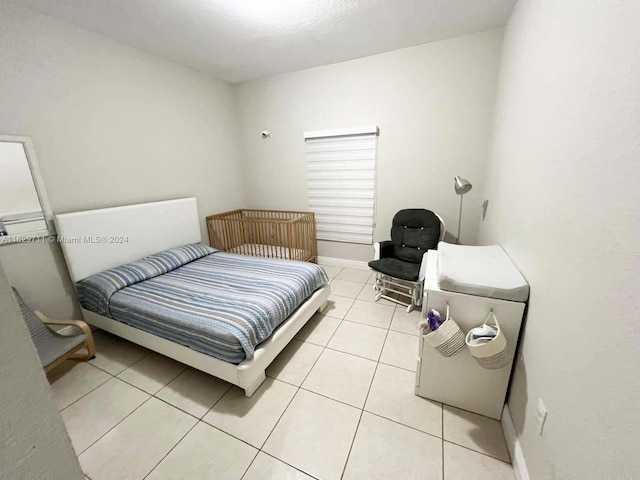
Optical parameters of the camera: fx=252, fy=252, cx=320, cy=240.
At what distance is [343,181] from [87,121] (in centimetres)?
271

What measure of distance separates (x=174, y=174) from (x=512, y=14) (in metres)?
Answer: 3.69

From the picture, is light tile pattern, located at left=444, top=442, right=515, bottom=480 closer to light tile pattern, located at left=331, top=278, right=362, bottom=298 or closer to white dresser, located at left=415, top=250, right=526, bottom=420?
white dresser, located at left=415, top=250, right=526, bottom=420

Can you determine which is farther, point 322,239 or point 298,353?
point 322,239

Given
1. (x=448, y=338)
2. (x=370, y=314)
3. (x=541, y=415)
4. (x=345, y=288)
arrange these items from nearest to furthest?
(x=541, y=415) < (x=448, y=338) < (x=370, y=314) < (x=345, y=288)

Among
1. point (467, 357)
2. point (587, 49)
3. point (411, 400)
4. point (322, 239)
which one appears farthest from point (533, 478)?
point (322, 239)

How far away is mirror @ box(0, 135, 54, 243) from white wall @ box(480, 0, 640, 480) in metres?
3.38

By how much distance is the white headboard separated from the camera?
217 cm

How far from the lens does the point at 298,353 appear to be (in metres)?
2.09

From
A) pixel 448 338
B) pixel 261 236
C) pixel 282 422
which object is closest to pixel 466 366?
pixel 448 338

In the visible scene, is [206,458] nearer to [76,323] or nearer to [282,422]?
[282,422]

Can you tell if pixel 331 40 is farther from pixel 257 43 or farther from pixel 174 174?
pixel 174 174

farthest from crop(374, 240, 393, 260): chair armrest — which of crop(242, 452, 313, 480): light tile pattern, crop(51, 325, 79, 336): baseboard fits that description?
crop(51, 325, 79, 336): baseboard

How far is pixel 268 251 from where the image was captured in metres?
3.48

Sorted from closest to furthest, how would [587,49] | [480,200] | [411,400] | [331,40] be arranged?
[587,49] < [411,400] < [331,40] < [480,200]
